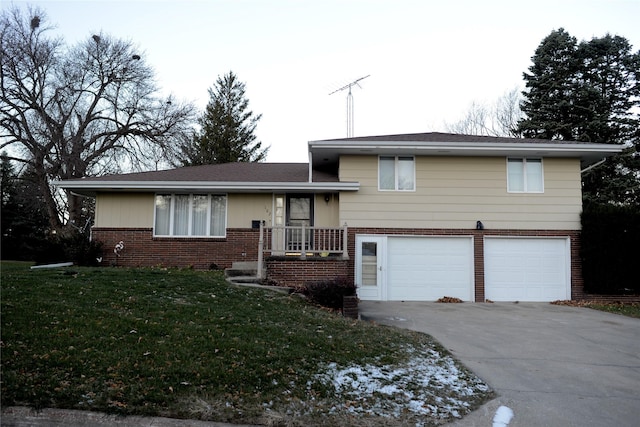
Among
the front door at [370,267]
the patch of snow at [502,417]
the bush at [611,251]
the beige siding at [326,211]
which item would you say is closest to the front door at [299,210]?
the beige siding at [326,211]

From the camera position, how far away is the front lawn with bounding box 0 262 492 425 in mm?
4047

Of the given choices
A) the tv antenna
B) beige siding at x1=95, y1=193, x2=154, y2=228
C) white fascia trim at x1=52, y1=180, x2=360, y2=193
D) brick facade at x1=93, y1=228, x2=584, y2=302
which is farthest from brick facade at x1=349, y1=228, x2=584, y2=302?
beige siding at x1=95, y1=193, x2=154, y2=228

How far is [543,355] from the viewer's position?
266 inches

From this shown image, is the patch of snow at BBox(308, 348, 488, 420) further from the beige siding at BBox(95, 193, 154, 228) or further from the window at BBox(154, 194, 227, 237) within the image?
the beige siding at BBox(95, 193, 154, 228)

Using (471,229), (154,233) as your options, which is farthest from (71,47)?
(471,229)

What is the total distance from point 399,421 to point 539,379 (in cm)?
244

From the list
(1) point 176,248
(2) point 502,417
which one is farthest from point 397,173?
(2) point 502,417

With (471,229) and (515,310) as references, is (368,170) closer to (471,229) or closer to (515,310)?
(471,229)

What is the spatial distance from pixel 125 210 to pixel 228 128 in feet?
73.6

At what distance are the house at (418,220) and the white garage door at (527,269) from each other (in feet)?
0.09

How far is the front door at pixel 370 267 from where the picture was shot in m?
12.8

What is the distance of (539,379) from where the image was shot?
18.2 feet

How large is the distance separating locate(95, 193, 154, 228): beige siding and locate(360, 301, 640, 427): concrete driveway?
7.19 meters

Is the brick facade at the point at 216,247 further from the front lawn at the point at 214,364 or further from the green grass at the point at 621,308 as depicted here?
the front lawn at the point at 214,364
